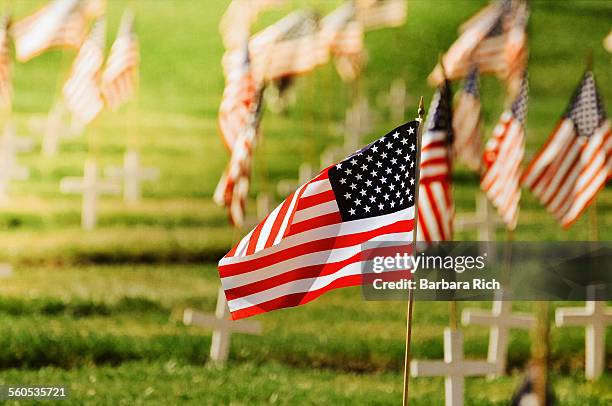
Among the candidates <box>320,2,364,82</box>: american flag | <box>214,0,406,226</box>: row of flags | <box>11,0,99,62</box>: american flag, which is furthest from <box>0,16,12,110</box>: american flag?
<box>320,2,364,82</box>: american flag

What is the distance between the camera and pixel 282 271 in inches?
225

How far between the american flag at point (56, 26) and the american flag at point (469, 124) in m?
3.28

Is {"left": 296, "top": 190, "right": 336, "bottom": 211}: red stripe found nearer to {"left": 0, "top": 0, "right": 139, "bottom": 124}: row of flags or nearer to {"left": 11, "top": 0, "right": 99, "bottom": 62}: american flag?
{"left": 0, "top": 0, "right": 139, "bottom": 124}: row of flags

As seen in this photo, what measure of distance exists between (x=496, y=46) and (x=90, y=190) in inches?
141

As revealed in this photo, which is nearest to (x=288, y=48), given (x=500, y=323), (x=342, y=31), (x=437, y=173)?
(x=342, y=31)

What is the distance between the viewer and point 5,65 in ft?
32.4

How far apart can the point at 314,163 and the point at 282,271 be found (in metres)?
4.85

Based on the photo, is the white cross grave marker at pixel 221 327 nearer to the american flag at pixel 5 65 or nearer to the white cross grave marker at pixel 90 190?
the white cross grave marker at pixel 90 190

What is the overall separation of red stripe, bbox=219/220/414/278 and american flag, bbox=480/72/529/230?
2.43 meters

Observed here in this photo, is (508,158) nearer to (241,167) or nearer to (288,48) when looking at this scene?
(241,167)

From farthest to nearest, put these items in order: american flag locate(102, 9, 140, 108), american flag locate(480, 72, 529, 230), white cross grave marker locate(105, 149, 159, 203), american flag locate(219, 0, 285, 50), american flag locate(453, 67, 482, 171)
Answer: american flag locate(219, 0, 285, 50) < white cross grave marker locate(105, 149, 159, 203) < american flag locate(102, 9, 140, 108) < american flag locate(453, 67, 482, 171) < american flag locate(480, 72, 529, 230)

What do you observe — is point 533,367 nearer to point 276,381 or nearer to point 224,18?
point 276,381

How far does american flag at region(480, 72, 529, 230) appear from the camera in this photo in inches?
311

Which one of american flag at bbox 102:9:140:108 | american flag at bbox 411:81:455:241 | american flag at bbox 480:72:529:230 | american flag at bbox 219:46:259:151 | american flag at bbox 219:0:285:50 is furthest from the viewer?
american flag at bbox 219:0:285:50
